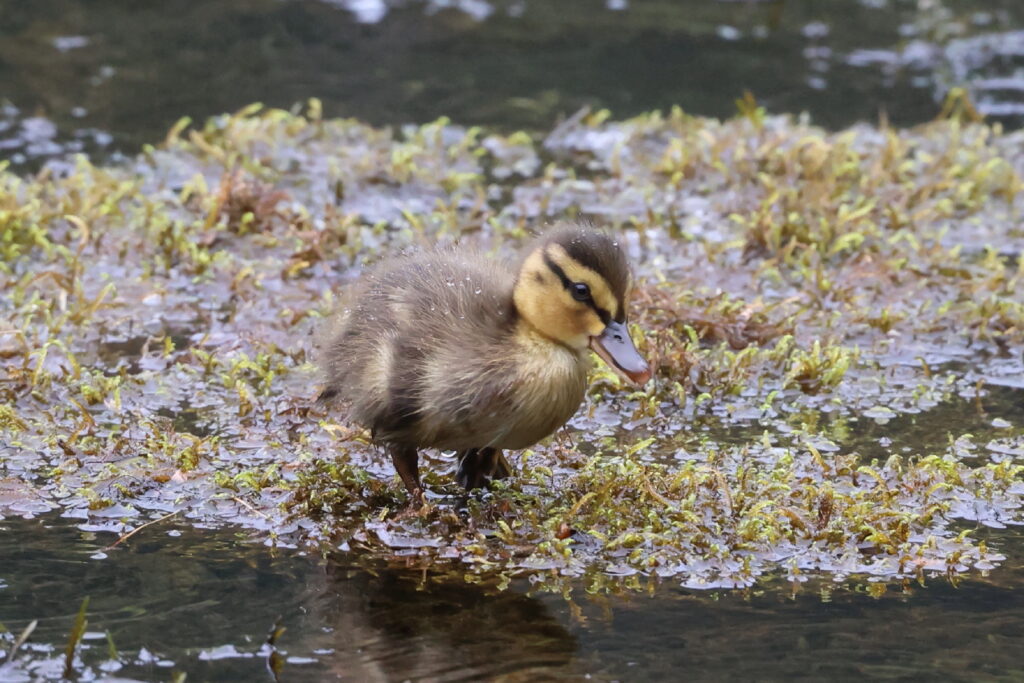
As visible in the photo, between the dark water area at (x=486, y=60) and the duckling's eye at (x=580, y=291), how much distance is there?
20.6ft

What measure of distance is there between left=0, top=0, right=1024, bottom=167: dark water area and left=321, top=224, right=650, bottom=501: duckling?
5749 millimetres

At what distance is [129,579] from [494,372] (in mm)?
1384

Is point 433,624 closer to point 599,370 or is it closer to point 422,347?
point 422,347

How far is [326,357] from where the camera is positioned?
5188 millimetres

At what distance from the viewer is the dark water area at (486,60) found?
1107cm

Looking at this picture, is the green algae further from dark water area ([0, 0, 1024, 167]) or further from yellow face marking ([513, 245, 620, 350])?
dark water area ([0, 0, 1024, 167])

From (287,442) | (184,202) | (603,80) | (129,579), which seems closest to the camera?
(129,579)

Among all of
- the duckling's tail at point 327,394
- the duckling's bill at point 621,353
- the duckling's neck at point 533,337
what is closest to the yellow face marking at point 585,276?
the duckling's bill at point 621,353

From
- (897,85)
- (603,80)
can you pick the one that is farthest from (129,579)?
(897,85)

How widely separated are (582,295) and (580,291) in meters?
0.02

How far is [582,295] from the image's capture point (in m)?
4.51

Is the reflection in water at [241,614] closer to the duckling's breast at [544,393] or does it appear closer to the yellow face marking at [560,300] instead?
the duckling's breast at [544,393]

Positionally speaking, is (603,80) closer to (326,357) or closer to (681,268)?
(681,268)

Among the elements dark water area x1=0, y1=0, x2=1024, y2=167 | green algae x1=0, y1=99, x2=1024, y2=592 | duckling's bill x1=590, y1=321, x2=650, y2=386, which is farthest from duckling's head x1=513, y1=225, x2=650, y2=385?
dark water area x1=0, y1=0, x2=1024, y2=167
